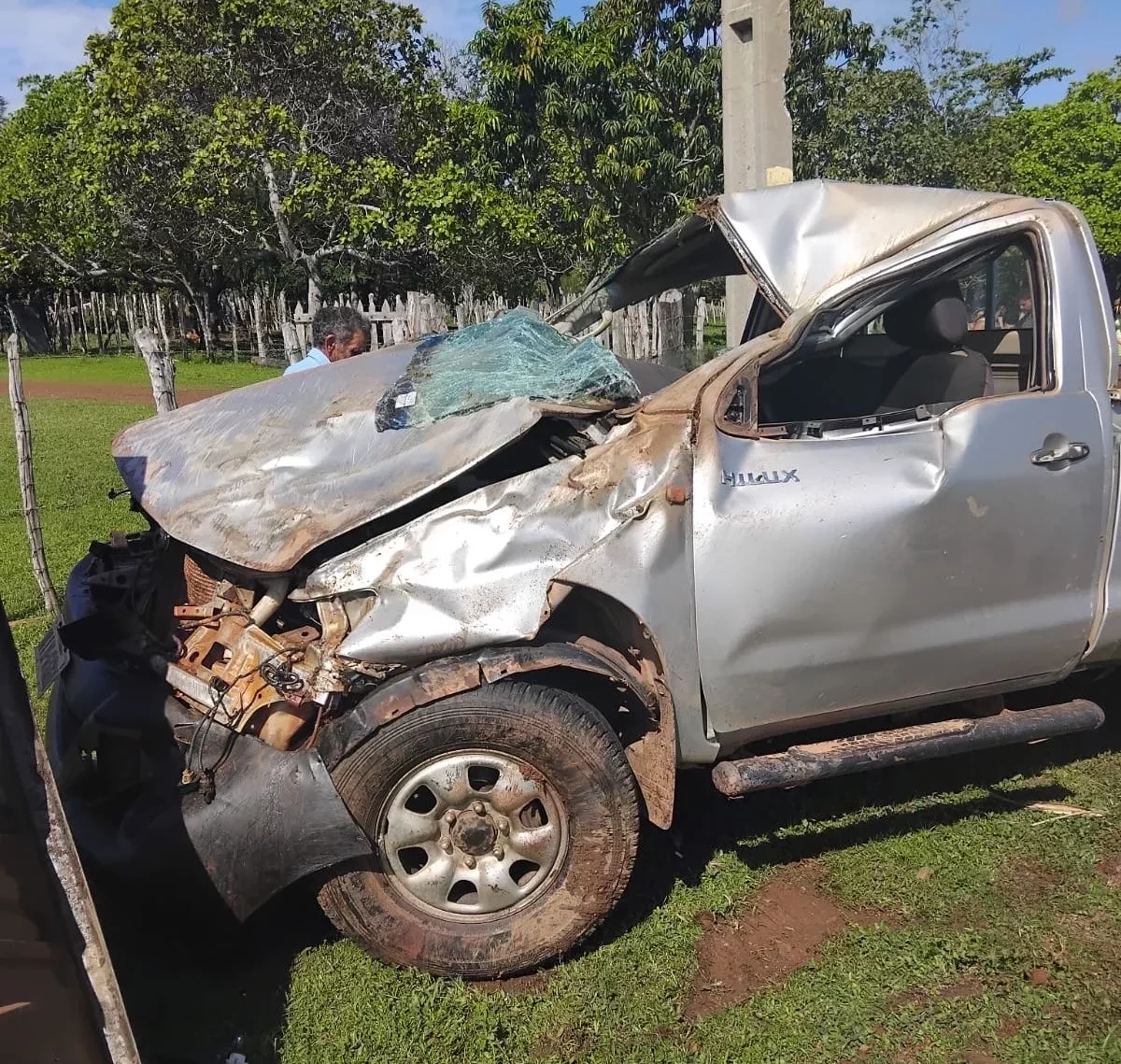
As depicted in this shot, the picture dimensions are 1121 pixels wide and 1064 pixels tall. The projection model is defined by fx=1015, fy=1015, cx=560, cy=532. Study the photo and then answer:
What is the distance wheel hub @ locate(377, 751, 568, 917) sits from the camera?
2965 millimetres

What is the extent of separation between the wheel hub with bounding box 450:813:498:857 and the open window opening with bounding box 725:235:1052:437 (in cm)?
142

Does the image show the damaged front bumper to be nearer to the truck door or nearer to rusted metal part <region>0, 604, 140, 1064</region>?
rusted metal part <region>0, 604, 140, 1064</region>

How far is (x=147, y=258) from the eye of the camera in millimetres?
26641

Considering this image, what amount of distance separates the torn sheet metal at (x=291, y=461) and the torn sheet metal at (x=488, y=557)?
0.12m

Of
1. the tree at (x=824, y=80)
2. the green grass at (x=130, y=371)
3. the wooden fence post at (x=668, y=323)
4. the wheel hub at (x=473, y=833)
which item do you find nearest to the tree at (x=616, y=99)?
the tree at (x=824, y=80)

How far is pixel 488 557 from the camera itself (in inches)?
117

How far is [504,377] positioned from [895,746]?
1758 mm

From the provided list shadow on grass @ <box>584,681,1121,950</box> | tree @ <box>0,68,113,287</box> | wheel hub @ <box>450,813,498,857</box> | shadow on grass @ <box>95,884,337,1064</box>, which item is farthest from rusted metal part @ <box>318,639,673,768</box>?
tree @ <box>0,68,113,287</box>

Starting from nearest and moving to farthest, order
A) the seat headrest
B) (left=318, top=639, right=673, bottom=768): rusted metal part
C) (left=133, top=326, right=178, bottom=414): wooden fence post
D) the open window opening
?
(left=318, top=639, right=673, bottom=768): rusted metal part < the open window opening < the seat headrest < (left=133, top=326, right=178, bottom=414): wooden fence post

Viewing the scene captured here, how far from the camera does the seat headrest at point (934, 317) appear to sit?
3.67m

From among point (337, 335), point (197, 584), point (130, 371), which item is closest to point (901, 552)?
point (197, 584)

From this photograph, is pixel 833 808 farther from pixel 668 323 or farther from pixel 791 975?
pixel 668 323

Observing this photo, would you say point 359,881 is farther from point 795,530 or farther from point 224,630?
point 795,530

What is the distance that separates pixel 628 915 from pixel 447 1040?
77 cm
